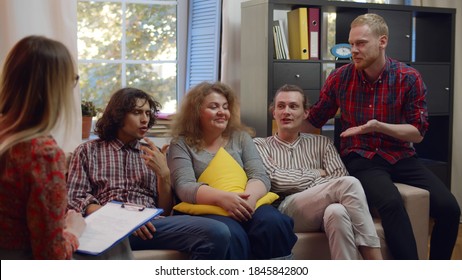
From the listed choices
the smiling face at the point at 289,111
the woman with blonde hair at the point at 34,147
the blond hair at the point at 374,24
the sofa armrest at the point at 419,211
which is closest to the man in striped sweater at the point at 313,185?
the smiling face at the point at 289,111

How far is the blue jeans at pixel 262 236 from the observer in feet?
7.51

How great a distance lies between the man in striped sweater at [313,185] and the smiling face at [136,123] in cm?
56

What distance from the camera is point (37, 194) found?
4.91ft

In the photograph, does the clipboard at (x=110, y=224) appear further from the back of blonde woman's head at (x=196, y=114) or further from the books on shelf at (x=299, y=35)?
the books on shelf at (x=299, y=35)

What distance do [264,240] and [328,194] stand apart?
1.22 ft

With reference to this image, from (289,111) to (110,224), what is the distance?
1.04 meters

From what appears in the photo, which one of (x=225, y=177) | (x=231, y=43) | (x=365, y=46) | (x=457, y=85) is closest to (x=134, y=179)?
(x=225, y=177)

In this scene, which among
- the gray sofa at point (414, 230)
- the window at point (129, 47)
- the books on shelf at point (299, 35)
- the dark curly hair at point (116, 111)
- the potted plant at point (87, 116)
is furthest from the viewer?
the window at point (129, 47)

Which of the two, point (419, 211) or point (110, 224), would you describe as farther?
point (419, 211)

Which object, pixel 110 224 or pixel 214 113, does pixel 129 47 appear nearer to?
pixel 214 113

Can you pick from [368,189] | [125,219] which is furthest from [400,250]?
[125,219]
